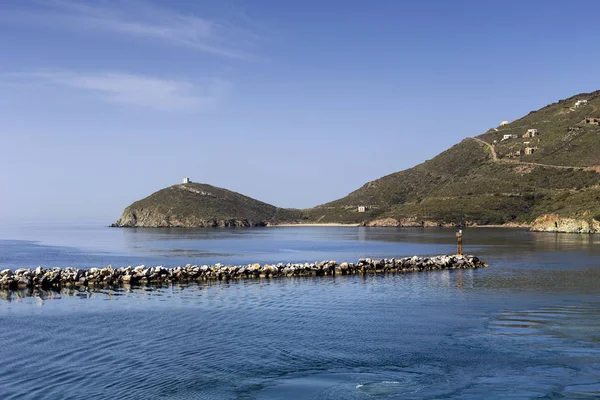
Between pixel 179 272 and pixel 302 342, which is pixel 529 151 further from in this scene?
pixel 302 342

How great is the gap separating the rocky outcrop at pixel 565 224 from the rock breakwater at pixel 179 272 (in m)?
84.0

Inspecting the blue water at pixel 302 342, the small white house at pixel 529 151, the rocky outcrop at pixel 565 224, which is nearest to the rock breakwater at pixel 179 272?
the blue water at pixel 302 342

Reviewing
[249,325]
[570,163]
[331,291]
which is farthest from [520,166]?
[249,325]

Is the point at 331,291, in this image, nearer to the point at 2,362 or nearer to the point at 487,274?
the point at 487,274

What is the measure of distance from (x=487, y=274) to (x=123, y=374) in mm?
36920

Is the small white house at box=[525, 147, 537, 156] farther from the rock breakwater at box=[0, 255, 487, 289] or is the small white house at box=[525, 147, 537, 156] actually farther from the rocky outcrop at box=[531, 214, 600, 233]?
the rock breakwater at box=[0, 255, 487, 289]

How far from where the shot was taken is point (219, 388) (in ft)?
56.8

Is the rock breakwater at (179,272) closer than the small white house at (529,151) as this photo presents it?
Yes

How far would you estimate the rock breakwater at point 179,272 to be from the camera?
41.7 meters

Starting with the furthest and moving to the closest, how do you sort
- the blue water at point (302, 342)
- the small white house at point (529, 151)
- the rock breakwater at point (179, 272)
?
the small white house at point (529, 151) < the rock breakwater at point (179, 272) < the blue water at point (302, 342)

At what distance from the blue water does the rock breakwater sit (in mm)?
3181

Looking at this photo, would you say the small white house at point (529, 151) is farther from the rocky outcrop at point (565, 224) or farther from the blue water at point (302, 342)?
the blue water at point (302, 342)

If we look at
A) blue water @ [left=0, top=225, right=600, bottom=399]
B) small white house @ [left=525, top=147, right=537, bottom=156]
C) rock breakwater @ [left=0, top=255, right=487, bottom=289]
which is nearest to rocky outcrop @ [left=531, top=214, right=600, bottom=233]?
small white house @ [left=525, top=147, right=537, bottom=156]

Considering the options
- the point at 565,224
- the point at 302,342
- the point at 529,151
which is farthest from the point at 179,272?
the point at 529,151
